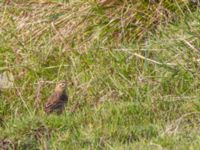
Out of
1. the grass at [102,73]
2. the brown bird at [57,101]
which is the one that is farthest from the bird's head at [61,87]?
the grass at [102,73]

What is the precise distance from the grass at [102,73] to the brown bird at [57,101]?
0.09 metres

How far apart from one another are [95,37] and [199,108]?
6.70 ft

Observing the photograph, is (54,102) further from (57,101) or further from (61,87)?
(61,87)

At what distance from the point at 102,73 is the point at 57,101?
67 centimetres

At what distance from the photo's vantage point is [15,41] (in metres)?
8.11

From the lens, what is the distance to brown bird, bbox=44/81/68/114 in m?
6.72

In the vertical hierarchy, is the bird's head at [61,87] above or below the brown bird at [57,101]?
above

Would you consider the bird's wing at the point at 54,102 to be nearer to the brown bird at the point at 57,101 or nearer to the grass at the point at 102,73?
the brown bird at the point at 57,101

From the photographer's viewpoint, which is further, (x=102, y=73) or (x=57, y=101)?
(x=102, y=73)

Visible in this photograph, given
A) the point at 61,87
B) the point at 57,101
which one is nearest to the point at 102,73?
the point at 61,87

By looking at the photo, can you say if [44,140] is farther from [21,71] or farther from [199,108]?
[21,71]

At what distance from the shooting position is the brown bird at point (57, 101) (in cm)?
672

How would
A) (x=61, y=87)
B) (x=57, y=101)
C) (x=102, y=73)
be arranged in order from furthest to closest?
(x=102, y=73) < (x=61, y=87) < (x=57, y=101)

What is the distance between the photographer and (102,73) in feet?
23.9
